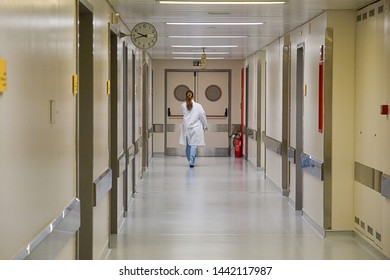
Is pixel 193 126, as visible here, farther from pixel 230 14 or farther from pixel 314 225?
pixel 314 225

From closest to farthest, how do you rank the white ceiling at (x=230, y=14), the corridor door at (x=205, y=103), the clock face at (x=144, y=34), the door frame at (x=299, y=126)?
the white ceiling at (x=230, y=14) → the clock face at (x=144, y=34) → the door frame at (x=299, y=126) → the corridor door at (x=205, y=103)

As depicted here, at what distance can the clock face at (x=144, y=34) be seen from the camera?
10.6 m

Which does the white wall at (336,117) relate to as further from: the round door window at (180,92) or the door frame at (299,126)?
the round door window at (180,92)

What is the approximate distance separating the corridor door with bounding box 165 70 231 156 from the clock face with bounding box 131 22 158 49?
1145 cm

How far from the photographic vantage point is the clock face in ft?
34.9

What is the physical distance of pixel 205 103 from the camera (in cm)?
2233

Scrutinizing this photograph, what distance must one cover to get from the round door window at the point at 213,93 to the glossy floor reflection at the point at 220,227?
274 inches

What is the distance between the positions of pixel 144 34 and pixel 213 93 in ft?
38.2

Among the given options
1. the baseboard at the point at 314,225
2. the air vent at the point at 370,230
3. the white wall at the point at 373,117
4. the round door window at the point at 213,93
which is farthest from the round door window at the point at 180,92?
the air vent at the point at 370,230

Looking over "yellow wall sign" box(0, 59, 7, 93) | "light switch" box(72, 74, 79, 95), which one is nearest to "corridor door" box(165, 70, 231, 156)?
"light switch" box(72, 74, 79, 95)

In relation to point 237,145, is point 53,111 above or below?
above

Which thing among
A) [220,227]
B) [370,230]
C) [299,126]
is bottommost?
[220,227]

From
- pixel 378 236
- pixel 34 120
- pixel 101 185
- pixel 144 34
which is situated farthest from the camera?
pixel 144 34

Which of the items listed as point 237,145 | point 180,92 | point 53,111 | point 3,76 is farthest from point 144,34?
point 180,92
